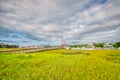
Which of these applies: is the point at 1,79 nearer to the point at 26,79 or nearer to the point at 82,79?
the point at 26,79

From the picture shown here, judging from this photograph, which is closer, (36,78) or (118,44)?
(36,78)

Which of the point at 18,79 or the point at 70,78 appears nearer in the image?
the point at 18,79

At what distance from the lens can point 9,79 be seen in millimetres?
5699

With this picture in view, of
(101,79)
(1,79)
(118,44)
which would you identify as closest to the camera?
(1,79)

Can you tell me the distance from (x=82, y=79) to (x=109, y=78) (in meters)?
1.58

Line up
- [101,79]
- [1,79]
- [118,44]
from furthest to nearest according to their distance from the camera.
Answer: [118,44] → [101,79] → [1,79]

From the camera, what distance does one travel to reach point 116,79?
6.13 m

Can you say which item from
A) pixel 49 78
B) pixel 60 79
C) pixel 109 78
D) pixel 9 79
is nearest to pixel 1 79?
pixel 9 79

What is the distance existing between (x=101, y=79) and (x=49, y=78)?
2760mm

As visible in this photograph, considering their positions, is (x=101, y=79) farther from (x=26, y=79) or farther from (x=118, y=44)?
(x=118, y=44)

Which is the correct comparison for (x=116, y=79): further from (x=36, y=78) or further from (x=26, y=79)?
(x=26, y=79)

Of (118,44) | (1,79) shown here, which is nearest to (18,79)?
(1,79)

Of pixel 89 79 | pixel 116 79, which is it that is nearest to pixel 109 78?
pixel 116 79

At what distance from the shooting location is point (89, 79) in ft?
19.6
